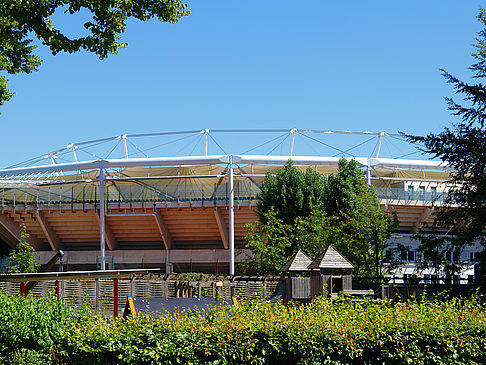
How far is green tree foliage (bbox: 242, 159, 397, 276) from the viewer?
3234 centimetres

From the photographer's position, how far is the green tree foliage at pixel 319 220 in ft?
106

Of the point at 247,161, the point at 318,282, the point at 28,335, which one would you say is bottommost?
the point at 28,335

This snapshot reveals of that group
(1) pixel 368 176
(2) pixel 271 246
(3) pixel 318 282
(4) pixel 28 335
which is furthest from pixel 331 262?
(1) pixel 368 176

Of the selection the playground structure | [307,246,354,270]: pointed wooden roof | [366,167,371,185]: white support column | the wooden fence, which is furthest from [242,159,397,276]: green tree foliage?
[307,246,354,270]: pointed wooden roof

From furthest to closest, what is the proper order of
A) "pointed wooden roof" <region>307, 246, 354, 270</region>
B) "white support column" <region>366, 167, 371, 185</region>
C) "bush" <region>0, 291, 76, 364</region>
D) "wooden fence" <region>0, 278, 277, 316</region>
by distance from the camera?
"white support column" <region>366, 167, 371, 185</region>
"wooden fence" <region>0, 278, 277, 316</region>
"pointed wooden roof" <region>307, 246, 354, 270</region>
"bush" <region>0, 291, 76, 364</region>

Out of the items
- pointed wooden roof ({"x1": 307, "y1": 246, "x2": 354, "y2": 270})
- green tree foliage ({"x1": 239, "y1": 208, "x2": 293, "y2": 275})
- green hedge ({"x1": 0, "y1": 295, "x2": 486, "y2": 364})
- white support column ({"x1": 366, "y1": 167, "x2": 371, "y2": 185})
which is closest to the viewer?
green hedge ({"x1": 0, "y1": 295, "x2": 486, "y2": 364})

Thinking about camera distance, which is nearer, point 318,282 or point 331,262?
point 318,282

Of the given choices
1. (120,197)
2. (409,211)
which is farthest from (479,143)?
(120,197)

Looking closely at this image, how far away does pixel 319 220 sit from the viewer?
38.3m

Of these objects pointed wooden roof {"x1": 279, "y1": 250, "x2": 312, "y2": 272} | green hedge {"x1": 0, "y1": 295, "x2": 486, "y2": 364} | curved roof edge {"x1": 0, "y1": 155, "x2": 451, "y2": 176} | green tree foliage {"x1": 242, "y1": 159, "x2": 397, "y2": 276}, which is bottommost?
green hedge {"x1": 0, "y1": 295, "x2": 486, "y2": 364}

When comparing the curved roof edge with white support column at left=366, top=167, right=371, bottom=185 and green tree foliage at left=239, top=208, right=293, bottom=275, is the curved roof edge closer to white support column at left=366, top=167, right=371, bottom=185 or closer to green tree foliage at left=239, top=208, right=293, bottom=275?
white support column at left=366, top=167, right=371, bottom=185

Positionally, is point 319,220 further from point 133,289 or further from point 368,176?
point 133,289

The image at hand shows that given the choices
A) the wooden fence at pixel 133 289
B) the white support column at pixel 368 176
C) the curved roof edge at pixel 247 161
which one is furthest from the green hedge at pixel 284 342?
the white support column at pixel 368 176

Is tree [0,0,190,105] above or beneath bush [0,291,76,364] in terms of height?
above
